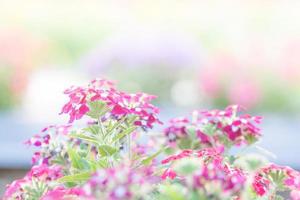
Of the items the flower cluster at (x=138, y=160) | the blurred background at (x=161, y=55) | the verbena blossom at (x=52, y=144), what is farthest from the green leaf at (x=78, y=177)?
the blurred background at (x=161, y=55)

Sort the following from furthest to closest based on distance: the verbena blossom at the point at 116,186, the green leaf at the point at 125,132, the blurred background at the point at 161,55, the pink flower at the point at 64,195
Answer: the blurred background at the point at 161,55
the green leaf at the point at 125,132
the pink flower at the point at 64,195
the verbena blossom at the point at 116,186

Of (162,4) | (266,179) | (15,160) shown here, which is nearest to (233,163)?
(266,179)

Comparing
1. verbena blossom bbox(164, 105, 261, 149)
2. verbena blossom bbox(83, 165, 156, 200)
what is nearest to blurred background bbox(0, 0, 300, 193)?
verbena blossom bbox(164, 105, 261, 149)

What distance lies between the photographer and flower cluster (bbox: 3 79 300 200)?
0.69 meters

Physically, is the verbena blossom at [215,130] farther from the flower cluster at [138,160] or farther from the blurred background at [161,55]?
the blurred background at [161,55]

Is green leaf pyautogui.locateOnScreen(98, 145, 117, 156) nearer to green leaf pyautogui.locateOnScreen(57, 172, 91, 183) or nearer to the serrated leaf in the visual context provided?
green leaf pyautogui.locateOnScreen(57, 172, 91, 183)

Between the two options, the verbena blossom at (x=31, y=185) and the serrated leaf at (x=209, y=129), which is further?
the serrated leaf at (x=209, y=129)

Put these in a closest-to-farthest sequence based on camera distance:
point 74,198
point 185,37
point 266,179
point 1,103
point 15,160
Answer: point 74,198, point 266,179, point 15,160, point 1,103, point 185,37

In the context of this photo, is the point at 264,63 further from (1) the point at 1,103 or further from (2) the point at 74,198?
(2) the point at 74,198

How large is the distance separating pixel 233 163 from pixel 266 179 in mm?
98

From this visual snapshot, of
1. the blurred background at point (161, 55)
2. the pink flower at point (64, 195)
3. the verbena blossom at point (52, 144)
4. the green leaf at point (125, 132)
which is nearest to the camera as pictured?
the pink flower at point (64, 195)

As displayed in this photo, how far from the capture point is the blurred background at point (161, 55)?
10.3 ft

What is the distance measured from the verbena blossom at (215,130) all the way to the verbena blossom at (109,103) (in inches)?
5.2

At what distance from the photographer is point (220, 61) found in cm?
325
